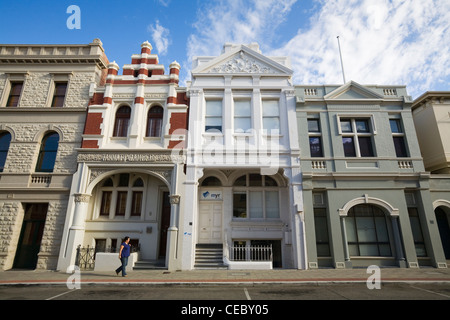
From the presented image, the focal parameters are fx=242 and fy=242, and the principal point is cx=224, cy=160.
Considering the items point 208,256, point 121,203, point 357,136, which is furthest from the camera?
point 121,203

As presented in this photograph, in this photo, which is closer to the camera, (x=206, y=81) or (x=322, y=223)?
(x=322, y=223)

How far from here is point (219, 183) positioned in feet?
48.9

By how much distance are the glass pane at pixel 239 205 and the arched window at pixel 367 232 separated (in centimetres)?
Result: 551

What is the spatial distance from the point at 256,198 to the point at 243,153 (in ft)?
10.1

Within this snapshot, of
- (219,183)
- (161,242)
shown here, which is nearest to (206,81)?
(219,183)

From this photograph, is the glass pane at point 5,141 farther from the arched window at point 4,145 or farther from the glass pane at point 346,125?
the glass pane at point 346,125

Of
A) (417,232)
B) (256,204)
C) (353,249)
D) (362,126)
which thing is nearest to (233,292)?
(256,204)

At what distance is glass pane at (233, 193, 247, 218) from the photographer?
14.3 m

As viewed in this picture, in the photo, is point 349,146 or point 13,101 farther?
point 13,101

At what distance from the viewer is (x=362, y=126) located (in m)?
14.1

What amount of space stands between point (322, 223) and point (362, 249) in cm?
226

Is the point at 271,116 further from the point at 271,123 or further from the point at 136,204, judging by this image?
the point at 136,204
